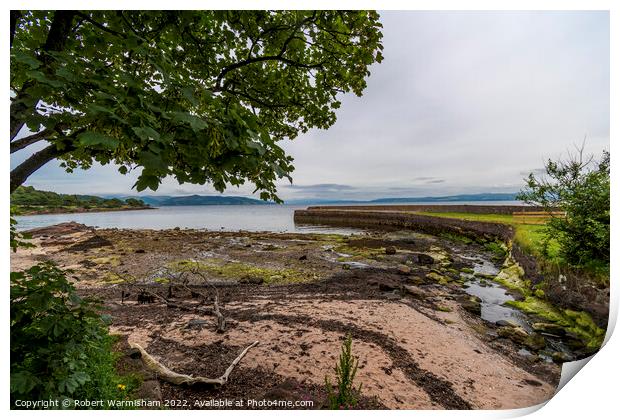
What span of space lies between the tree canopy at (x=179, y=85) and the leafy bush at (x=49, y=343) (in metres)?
1.34

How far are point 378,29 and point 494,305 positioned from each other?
9670mm

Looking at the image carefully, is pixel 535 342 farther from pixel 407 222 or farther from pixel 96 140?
pixel 407 222

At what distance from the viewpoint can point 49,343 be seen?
274cm

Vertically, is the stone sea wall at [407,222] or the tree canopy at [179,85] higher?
the tree canopy at [179,85]

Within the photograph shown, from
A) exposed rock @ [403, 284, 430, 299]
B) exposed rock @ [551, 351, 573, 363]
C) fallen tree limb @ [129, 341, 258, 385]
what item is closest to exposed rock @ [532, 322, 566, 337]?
exposed rock @ [551, 351, 573, 363]

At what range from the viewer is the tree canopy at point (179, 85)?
6.48 ft

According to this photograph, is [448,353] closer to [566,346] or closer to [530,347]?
[530,347]

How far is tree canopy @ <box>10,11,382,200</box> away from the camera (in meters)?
1.97

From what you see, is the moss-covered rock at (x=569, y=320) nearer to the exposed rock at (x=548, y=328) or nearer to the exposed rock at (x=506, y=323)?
the exposed rock at (x=548, y=328)

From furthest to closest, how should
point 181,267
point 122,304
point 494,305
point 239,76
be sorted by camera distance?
point 181,267 → point 494,305 → point 122,304 → point 239,76

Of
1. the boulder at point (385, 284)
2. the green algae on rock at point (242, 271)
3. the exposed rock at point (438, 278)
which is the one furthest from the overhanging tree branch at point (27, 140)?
the exposed rock at point (438, 278)

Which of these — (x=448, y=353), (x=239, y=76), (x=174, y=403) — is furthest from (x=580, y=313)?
(x=239, y=76)

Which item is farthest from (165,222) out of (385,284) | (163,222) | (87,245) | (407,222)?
(385,284)

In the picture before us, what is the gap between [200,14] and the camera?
3.61 metres
